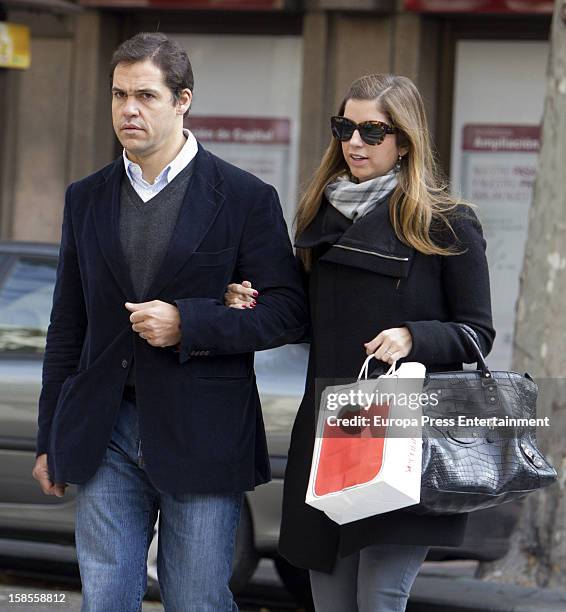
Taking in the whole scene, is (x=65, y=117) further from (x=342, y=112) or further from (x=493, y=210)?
(x=342, y=112)

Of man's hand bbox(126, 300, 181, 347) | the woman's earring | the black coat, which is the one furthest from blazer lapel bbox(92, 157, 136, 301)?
the woman's earring

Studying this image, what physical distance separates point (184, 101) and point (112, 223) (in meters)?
0.38

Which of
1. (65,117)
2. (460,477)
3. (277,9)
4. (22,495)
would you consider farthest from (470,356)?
(65,117)

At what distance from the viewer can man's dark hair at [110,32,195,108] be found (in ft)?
11.7

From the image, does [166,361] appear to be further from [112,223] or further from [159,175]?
[159,175]

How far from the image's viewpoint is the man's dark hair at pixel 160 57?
3559 millimetres

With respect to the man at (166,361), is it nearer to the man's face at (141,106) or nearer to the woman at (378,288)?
the man's face at (141,106)

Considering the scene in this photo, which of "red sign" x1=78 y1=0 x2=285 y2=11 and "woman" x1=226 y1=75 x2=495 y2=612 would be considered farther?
"red sign" x1=78 y1=0 x2=285 y2=11

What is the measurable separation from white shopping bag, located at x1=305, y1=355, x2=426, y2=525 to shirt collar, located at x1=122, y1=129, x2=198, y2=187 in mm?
742

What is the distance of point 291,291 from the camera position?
364 centimetres

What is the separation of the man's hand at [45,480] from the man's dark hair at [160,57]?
105 centimetres

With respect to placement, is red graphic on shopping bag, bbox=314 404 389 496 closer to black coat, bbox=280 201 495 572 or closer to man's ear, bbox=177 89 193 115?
black coat, bbox=280 201 495 572

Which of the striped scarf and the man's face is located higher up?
the man's face

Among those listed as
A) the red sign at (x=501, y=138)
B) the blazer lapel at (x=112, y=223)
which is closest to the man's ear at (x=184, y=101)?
the blazer lapel at (x=112, y=223)
